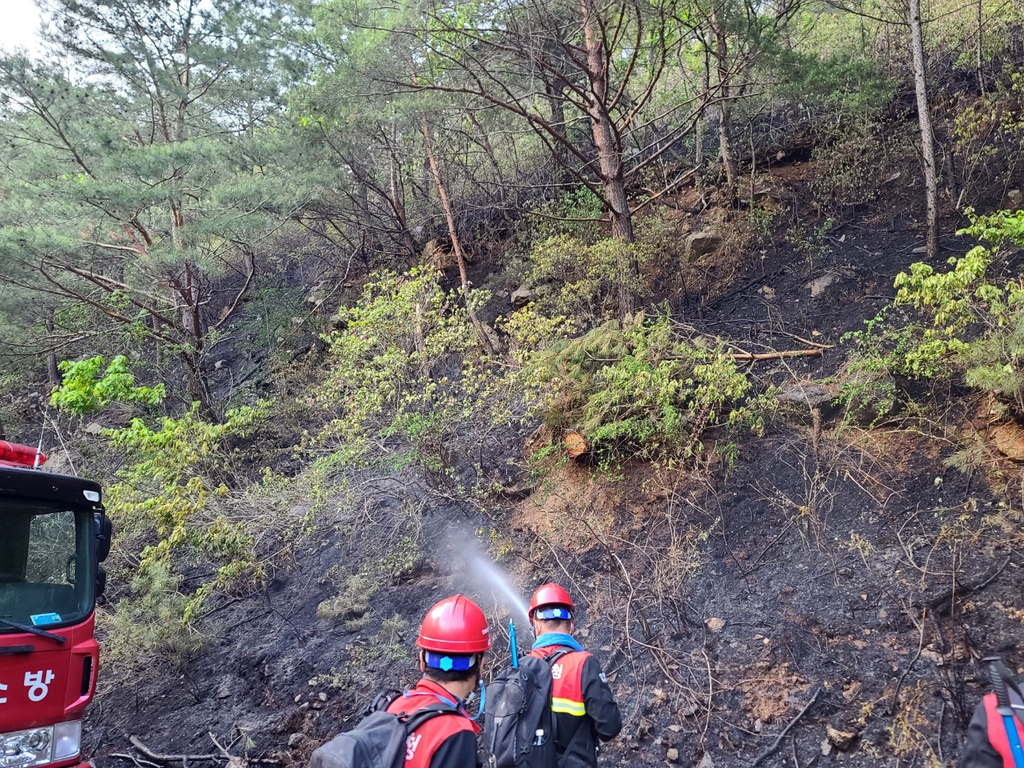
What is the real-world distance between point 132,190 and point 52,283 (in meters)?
3.53

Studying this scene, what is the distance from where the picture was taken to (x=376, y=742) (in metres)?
2.20

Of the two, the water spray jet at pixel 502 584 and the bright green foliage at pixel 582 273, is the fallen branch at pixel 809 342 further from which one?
the water spray jet at pixel 502 584

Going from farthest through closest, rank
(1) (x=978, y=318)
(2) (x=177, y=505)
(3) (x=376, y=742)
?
1. (2) (x=177, y=505)
2. (1) (x=978, y=318)
3. (3) (x=376, y=742)

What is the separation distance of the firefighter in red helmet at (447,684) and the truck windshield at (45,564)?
3618mm

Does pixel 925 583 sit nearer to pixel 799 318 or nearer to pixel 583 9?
pixel 799 318

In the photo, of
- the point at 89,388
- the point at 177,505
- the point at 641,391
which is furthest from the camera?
the point at 89,388

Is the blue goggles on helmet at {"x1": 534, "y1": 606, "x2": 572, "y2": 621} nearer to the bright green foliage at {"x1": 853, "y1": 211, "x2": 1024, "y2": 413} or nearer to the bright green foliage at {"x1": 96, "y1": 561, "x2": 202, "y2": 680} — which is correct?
the bright green foliage at {"x1": 853, "y1": 211, "x2": 1024, "y2": 413}

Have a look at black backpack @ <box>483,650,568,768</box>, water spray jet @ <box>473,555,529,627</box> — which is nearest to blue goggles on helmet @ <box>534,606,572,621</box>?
black backpack @ <box>483,650,568,768</box>

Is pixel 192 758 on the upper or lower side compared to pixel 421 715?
lower

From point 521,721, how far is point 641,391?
4663 millimetres

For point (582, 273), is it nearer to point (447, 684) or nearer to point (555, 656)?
point (555, 656)

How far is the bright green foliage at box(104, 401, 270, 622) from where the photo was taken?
7719mm

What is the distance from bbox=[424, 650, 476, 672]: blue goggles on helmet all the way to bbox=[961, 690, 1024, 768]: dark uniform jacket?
73.7 inches

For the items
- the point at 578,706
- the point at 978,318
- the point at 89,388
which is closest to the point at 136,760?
the point at 89,388
